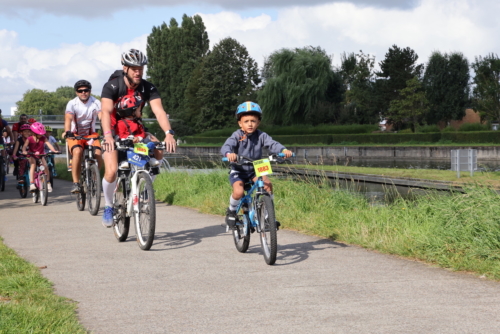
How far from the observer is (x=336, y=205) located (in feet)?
35.2

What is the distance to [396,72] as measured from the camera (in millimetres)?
69688

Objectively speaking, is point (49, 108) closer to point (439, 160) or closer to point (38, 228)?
point (439, 160)

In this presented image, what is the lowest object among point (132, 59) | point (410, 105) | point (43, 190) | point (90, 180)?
point (43, 190)

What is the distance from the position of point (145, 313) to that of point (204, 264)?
1789 millimetres

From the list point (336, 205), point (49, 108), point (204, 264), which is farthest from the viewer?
point (49, 108)

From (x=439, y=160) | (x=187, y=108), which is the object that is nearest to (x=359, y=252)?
(x=439, y=160)

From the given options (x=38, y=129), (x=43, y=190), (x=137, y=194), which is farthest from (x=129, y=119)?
(x=38, y=129)

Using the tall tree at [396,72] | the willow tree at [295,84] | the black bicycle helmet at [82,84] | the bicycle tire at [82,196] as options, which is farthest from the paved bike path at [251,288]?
the tall tree at [396,72]

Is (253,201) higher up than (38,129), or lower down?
lower down

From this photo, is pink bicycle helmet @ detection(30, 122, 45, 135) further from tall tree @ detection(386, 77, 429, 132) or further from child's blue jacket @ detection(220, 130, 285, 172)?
tall tree @ detection(386, 77, 429, 132)

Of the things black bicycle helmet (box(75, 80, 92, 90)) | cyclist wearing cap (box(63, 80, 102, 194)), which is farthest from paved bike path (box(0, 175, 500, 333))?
black bicycle helmet (box(75, 80, 92, 90))

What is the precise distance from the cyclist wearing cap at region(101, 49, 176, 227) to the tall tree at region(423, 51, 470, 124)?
214 ft

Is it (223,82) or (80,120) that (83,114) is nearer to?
(80,120)

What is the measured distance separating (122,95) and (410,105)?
6108cm
